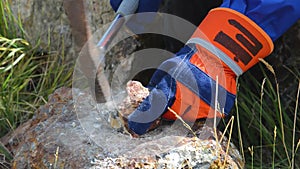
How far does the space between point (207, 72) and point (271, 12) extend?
0.78 ft

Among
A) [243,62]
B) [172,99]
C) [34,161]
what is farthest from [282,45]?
[34,161]

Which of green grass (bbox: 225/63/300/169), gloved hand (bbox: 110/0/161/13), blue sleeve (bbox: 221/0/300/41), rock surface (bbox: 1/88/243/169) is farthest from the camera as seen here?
green grass (bbox: 225/63/300/169)

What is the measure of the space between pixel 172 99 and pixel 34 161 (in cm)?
42

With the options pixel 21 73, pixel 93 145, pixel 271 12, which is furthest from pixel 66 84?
pixel 271 12

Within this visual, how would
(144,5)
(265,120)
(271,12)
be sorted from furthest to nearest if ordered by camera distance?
(265,120)
(144,5)
(271,12)

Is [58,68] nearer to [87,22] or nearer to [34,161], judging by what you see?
[87,22]

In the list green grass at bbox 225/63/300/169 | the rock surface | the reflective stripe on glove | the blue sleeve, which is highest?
the blue sleeve

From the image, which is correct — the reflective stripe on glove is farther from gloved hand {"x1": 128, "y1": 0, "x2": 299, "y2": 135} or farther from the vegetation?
the vegetation

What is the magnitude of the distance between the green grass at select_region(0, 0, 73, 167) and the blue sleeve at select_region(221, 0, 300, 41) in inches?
34.2

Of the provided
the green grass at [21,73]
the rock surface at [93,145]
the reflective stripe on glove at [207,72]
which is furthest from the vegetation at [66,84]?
the reflective stripe on glove at [207,72]

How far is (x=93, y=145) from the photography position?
165 centimetres

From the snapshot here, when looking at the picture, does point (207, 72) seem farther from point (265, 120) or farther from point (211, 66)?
point (265, 120)

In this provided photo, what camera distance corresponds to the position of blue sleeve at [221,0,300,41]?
5.40 feet

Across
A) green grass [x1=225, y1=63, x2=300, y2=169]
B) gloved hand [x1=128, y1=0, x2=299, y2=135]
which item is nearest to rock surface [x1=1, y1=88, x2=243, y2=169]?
gloved hand [x1=128, y1=0, x2=299, y2=135]
